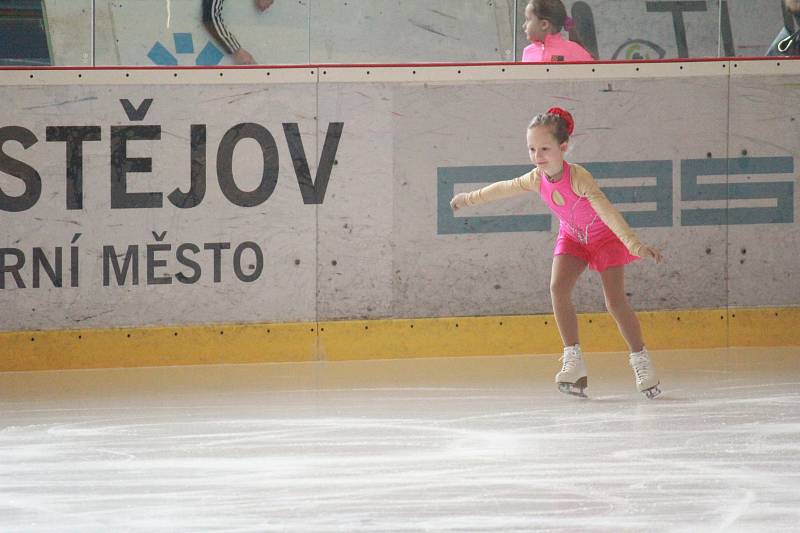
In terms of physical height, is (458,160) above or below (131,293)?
above

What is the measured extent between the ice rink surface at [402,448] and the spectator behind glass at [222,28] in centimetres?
171

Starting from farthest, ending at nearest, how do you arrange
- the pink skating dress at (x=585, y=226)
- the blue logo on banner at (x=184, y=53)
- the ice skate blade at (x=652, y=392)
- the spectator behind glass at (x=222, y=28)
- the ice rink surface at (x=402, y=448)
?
the spectator behind glass at (x=222, y=28) < the blue logo on banner at (x=184, y=53) < the pink skating dress at (x=585, y=226) < the ice skate blade at (x=652, y=392) < the ice rink surface at (x=402, y=448)

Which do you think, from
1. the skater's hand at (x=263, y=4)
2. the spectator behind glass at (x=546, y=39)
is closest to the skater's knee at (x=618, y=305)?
the spectator behind glass at (x=546, y=39)

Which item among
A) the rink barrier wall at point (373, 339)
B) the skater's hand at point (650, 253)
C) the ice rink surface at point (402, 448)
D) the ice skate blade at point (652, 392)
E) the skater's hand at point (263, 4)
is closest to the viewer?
the ice rink surface at point (402, 448)

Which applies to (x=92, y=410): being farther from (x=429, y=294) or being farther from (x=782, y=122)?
(x=782, y=122)

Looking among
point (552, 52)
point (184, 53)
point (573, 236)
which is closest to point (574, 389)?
point (573, 236)

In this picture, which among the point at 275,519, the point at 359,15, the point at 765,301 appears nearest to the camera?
the point at 275,519

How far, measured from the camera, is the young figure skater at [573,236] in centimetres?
524

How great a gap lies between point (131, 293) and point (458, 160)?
5.71 feet

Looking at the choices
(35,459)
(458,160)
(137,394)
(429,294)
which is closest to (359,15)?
(458,160)

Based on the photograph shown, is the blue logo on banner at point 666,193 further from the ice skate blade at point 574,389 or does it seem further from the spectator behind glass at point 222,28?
the ice skate blade at point 574,389

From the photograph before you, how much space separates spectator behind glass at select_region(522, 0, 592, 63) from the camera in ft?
22.3

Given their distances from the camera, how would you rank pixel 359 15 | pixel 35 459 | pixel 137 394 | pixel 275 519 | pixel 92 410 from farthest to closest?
pixel 359 15 < pixel 137 394 < pixel 92 410 < pixel 35 459 < pixel 275 519

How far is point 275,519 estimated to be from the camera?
319 cm
